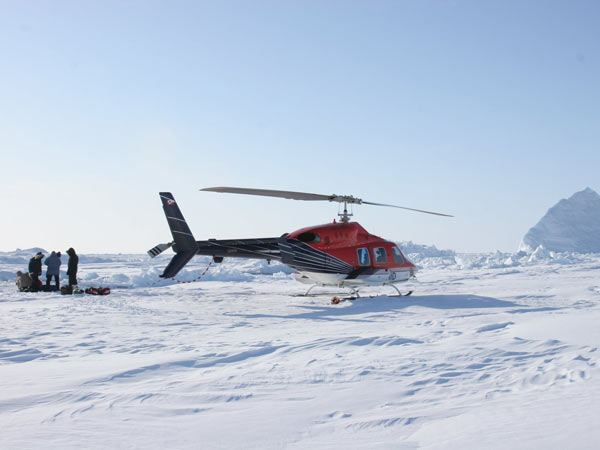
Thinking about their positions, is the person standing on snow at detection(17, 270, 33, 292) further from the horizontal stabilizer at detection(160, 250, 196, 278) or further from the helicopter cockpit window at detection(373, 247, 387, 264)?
the helicopter cockpit window at detection(373, 247, 387, 264)

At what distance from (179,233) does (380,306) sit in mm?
5472

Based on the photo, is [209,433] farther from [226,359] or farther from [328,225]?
[328,225]

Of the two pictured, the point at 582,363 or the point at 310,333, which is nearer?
the point at 582,363

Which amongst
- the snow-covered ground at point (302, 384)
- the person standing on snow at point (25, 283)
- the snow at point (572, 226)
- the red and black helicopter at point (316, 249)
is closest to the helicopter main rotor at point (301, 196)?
the red and black helicopter at point (316, 249)

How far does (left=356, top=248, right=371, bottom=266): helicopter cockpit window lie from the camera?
39.7 feet

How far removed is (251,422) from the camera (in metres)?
2.74

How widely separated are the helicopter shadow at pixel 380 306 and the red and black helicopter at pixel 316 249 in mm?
999

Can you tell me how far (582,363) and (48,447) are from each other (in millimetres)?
4023

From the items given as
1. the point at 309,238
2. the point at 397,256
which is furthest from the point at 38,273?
the point at 397,256

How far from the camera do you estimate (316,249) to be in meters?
11.9

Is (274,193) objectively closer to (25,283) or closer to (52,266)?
(52,266)

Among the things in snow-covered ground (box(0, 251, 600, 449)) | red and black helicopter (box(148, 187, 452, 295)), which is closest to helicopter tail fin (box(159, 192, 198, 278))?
red and black helicopter (box(148, 187, 452, 295))

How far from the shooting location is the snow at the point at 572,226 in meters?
85.6

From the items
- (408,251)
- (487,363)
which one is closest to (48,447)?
(487,363)
